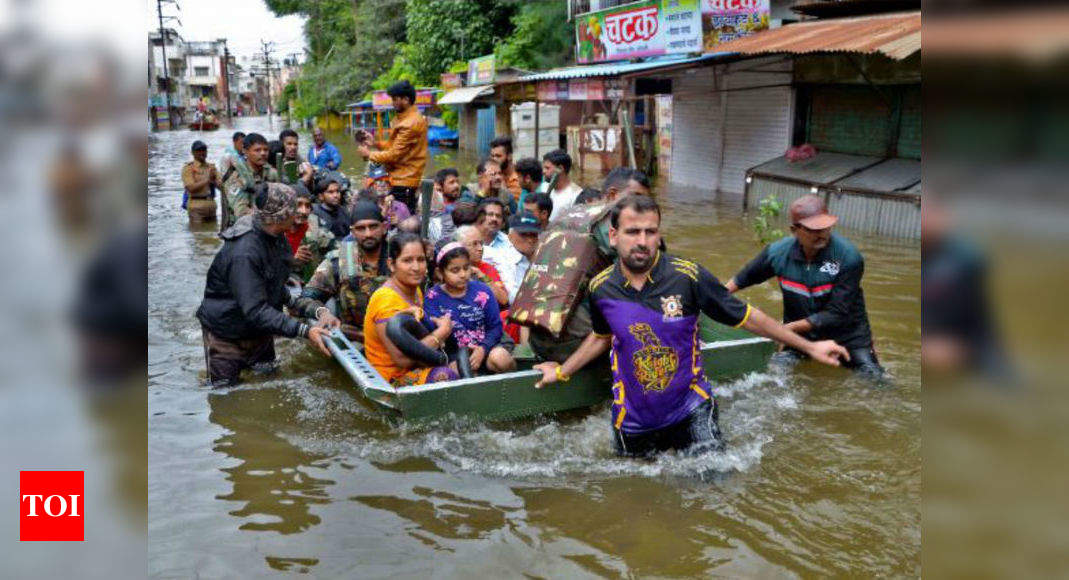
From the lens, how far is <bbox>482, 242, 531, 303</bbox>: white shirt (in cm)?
634

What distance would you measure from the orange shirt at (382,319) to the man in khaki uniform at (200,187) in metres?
9.05

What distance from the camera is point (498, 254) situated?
6.43 metres

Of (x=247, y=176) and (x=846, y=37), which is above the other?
(x=846, y=37)

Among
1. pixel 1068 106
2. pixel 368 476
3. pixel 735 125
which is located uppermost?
pixel 735 125

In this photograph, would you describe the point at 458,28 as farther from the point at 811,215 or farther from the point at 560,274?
the point at 560,274

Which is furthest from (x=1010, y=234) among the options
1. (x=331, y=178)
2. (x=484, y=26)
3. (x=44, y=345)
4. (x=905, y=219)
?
(x=484, y=26)

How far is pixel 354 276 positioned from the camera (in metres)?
6.20

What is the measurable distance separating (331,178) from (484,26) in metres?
26.8

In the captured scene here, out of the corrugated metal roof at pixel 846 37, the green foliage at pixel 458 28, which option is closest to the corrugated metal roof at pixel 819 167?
the corrugated metal roof at pixel 846 37

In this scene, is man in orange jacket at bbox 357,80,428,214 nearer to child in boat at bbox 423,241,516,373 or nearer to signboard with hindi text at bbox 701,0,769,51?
Result: child in boat at bbox 423,241,516,373

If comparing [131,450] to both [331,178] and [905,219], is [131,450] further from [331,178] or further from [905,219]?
[905,219]

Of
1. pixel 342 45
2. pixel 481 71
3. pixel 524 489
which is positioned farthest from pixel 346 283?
pixel 342 45

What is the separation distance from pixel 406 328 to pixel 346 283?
4.48 feet

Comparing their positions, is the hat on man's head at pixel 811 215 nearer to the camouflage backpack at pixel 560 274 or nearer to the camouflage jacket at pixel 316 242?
the camouflage backpack at pixel 560 274
